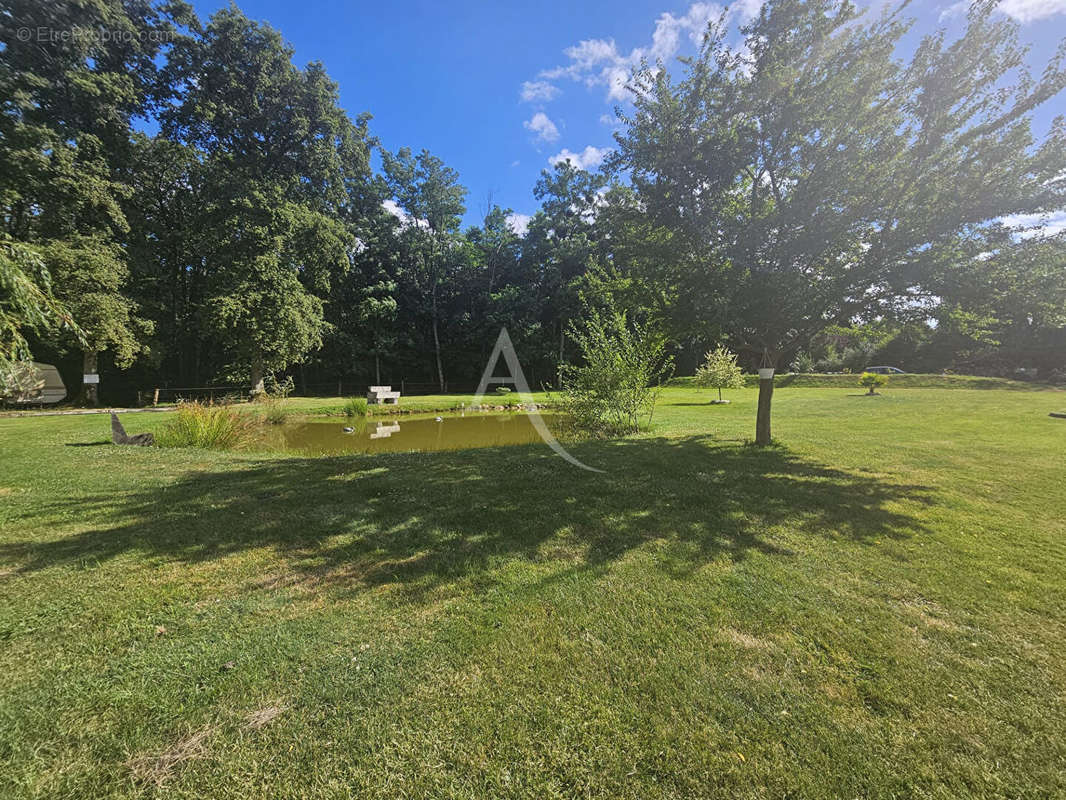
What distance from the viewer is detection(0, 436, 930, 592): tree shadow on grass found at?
10.5 feet

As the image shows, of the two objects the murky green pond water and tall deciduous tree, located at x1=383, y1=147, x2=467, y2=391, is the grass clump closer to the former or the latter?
the murky green pond water

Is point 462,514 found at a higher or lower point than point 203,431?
lower

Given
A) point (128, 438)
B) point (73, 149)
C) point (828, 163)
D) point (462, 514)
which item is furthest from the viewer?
point (73, 149)

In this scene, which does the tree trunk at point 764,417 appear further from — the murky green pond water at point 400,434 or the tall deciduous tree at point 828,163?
the murky green pond water at point 400,434

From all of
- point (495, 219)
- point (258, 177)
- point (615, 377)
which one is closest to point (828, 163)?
point (615, 377)

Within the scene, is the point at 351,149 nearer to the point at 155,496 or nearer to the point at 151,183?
the point at 151,183

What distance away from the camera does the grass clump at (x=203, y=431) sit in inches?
307

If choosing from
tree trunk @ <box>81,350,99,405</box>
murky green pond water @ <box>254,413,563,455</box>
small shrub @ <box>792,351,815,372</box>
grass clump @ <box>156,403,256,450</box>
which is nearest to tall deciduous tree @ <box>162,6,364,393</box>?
tree trunk @ <box>81,350,99,405</box>

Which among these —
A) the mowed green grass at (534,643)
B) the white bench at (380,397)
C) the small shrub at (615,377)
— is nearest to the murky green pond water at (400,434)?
the small shrub at (615,377)

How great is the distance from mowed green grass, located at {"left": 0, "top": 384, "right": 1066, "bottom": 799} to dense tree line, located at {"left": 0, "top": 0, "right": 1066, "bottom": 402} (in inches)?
109

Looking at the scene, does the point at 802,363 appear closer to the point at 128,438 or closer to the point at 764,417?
the point at 764,417

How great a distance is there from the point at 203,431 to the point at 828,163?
1154 cm

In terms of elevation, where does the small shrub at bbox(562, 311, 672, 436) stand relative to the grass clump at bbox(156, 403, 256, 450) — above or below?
above

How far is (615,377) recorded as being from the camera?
9.48m
